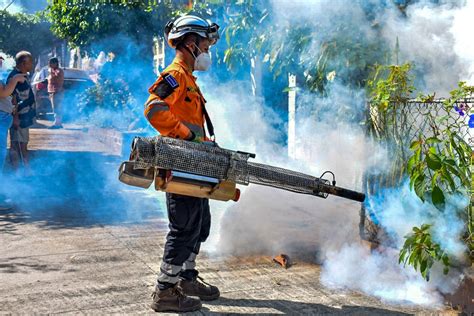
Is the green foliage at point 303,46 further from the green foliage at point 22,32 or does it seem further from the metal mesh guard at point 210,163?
the green foliage at point 22,32

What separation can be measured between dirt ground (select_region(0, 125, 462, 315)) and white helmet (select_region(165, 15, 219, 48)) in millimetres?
1808

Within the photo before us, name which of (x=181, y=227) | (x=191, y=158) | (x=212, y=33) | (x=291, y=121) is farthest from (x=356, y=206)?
(x=291, y=121)

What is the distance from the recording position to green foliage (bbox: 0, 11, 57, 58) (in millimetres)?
26078

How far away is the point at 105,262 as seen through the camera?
467 centimetres

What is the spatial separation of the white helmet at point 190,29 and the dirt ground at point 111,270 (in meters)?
1.81

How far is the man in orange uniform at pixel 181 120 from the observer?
139 inches

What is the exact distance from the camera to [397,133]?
421 cm

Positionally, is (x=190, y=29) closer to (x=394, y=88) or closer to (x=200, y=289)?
(x=394, y=88)

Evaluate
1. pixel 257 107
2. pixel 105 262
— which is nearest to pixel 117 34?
pixel 257 107

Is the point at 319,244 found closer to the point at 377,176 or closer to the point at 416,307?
the point at 377,176

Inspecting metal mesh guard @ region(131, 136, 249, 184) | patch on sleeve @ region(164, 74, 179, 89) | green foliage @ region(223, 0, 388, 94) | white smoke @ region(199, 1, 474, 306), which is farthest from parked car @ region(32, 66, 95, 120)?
metal mesh guard @ region(131, 136, 249, 184)

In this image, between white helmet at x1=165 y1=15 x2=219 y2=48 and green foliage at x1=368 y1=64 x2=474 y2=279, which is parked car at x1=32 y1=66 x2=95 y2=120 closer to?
white helmet at x1=165 y1=15 x2=219 y2=48

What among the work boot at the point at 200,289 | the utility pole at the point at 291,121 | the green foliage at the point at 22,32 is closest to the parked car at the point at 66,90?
the green foliage at the point at 22,32

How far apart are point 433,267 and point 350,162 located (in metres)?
2.02
